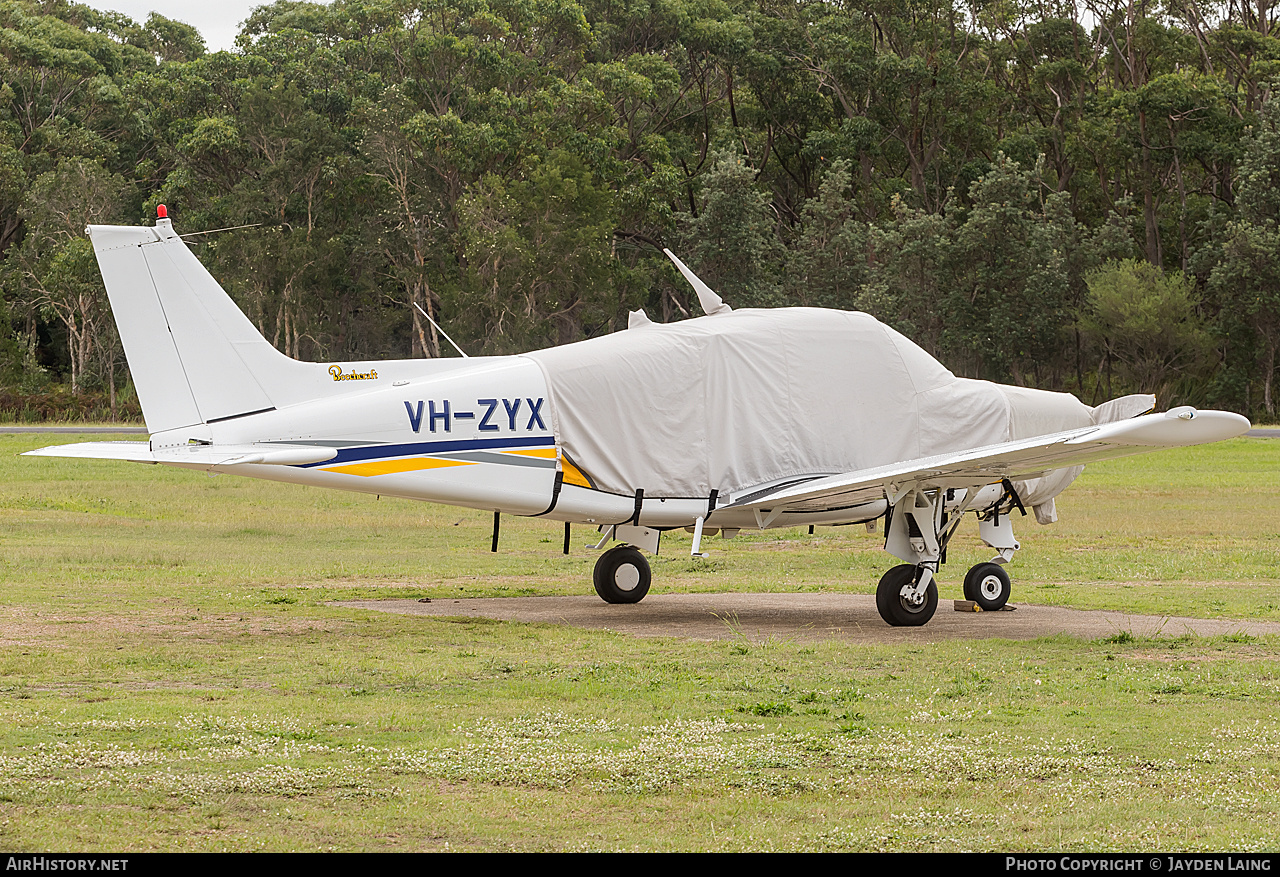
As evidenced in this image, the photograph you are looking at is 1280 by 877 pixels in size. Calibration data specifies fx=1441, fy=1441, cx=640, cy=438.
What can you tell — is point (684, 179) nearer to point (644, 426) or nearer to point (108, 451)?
point (644, 426)

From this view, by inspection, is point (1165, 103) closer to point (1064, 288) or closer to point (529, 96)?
point (1064, 288)

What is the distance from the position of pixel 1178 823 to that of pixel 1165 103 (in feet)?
208

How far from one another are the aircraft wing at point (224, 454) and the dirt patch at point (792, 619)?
9.21ft

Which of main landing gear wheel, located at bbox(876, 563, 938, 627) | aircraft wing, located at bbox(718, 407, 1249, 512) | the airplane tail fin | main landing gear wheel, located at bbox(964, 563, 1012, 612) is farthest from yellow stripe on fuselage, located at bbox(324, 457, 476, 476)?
main landing gear wheel, located at bbox(964, 563, 1012, 612)

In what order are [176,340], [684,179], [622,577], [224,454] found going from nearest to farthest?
[224,454]
[176,340]
[622,577]
[684,179]

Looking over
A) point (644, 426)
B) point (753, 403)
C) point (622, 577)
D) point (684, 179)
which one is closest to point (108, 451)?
point (644, 426)

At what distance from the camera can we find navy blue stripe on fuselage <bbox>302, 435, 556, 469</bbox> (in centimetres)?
1303

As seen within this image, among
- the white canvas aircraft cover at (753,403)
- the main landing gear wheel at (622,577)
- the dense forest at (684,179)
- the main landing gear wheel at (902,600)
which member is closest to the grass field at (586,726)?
the main landing gear wheel at (902,600)

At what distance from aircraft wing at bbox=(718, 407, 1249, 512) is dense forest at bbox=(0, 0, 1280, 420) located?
47513 mm

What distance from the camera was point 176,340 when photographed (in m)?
13.2

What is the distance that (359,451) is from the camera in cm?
1308

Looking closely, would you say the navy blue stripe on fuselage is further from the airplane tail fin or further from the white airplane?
the airplane tail fin

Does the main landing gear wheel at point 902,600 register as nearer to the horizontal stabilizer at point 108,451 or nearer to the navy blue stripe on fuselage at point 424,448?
the navy blue stripe on fuselage at point 424,448

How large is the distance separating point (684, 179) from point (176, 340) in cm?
5945
